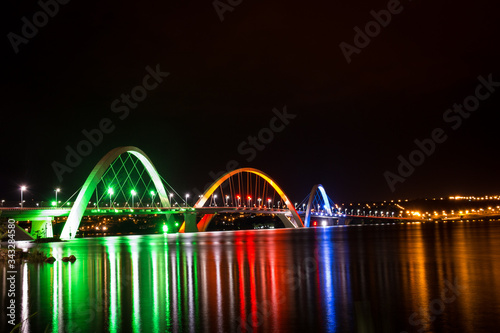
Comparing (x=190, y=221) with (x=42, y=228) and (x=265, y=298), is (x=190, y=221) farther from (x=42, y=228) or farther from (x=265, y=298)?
(x=265, y=298)

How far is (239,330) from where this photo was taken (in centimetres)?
1085

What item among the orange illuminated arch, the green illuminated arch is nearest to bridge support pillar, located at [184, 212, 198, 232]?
the orange illuminated arch

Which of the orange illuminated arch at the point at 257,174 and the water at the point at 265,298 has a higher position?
the orange illuminated arch at the point at 257,174

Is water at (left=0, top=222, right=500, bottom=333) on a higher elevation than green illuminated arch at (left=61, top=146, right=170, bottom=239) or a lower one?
lower

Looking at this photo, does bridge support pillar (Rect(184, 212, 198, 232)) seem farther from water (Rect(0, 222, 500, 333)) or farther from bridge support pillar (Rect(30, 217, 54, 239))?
water (Rect(0, 222, 500, 333))

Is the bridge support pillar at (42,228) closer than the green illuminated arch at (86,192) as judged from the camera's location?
No

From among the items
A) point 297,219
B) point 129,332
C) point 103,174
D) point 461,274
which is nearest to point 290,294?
point 129,332

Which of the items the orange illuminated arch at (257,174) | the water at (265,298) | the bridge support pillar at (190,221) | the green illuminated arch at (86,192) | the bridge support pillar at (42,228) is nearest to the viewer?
the water at (265,298)

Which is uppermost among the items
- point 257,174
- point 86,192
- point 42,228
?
point 257,174

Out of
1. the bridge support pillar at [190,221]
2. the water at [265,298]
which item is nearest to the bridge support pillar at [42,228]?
the bridge support pillar at [190,221]

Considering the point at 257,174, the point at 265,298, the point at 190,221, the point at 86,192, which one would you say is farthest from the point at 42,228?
the point at 265,298

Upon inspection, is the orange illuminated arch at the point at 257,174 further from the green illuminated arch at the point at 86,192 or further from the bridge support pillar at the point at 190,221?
the green illuminated arch at the point at 86,192

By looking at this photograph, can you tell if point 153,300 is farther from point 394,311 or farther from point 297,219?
point 297,219

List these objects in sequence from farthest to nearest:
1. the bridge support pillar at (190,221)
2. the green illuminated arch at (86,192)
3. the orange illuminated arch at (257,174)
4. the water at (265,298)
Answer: the orange illuminated arch at (257,174), the bridge support pillar at (190,221), the green illuminated arch at (86,192), the water at (265,298)
